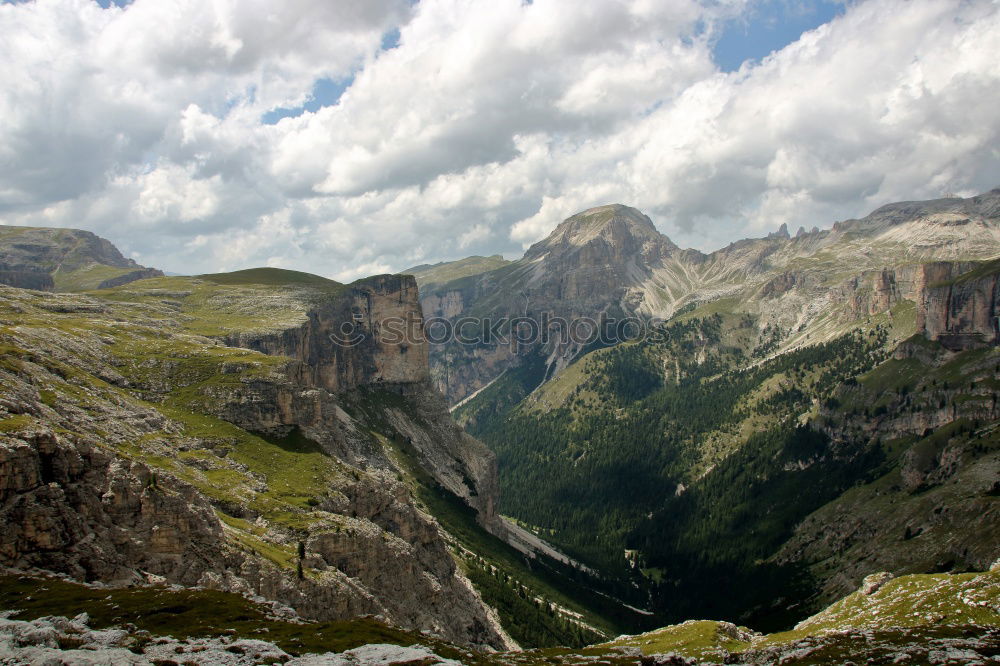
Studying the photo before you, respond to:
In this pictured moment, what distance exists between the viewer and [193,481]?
3538 inches

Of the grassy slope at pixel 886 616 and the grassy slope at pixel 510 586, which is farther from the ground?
the grassy slope at pixel 886 616

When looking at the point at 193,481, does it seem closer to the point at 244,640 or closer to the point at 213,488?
the point at 213,488

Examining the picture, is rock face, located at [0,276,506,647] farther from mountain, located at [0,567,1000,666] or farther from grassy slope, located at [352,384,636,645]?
grassy slope, located at [352,384,636,645]

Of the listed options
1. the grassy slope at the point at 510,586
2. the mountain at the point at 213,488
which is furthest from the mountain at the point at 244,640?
the grassy slope at the point at 510,586

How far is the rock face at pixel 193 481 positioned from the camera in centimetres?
5681

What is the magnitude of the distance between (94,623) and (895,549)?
173559 mm

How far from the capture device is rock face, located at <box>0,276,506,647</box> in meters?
56.8

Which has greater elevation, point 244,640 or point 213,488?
point 213,488

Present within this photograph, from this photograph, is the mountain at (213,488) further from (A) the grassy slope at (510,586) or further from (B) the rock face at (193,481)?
(A) the grassy slope at (510,586)

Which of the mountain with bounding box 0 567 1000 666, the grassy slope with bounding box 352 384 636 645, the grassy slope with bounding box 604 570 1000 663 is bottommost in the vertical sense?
the grassy slope with bounding box 352 384 636 645

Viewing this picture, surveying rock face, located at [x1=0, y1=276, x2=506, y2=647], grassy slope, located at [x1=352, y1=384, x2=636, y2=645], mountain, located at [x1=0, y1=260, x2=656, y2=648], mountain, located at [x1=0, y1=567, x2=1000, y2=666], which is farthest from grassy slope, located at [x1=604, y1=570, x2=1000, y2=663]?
grassy slope, located at [x1=352, y1=384, x2=636, y2=645]

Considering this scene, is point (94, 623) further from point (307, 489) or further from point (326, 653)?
point (307, 489)

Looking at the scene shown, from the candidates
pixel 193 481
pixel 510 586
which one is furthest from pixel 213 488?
pixel 510 586

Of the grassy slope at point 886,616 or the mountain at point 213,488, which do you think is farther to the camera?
the grassy slope at point 886,616
